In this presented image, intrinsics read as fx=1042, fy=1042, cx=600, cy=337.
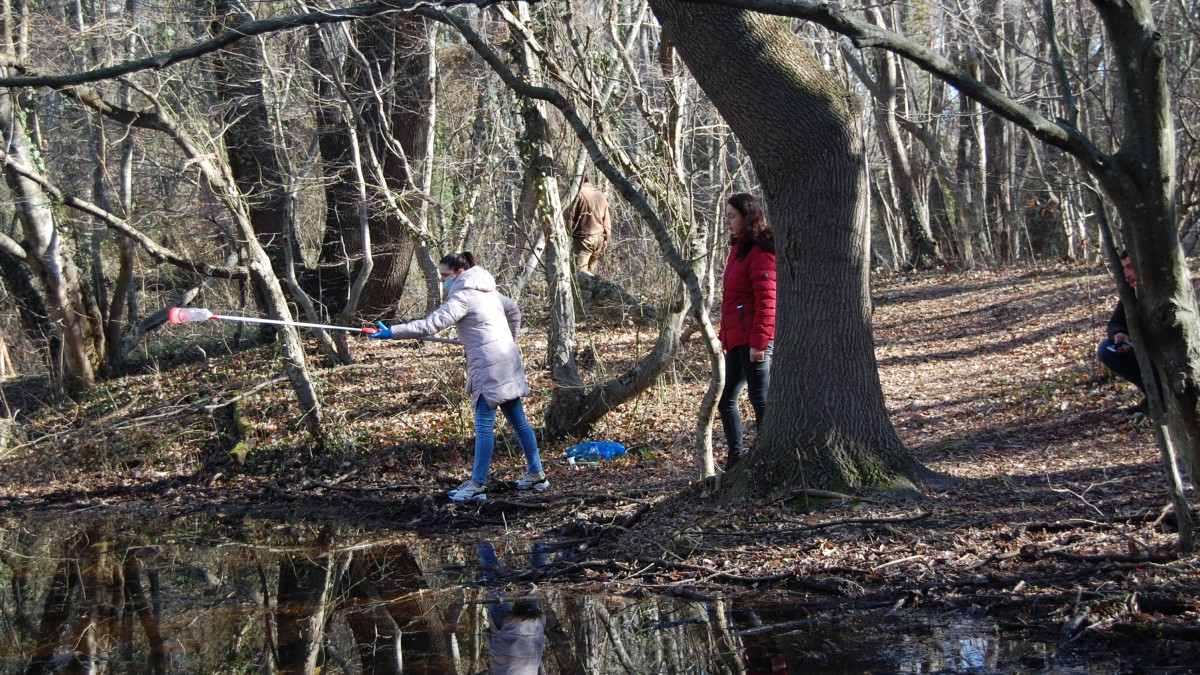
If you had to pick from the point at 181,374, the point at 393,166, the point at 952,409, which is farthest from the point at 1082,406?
the point at 181,374

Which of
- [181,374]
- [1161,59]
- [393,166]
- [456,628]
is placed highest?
[393,166]

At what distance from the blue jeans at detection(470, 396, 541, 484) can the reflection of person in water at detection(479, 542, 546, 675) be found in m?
2.27

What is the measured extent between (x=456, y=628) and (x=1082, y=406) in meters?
6.23

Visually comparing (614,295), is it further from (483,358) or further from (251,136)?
(251,136)

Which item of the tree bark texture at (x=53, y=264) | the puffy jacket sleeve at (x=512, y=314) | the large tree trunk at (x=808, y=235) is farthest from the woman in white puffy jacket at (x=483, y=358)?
the tree bark texture at (x=53, y=264)

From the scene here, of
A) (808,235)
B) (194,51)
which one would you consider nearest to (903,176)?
(808,235)

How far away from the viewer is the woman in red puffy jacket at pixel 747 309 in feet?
21.8

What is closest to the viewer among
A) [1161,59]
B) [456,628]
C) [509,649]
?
[1161,59]

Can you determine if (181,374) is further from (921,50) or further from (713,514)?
(921,50)

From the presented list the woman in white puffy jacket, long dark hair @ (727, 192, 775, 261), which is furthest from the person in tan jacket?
long dark hair @ (727, 192, 775, 261)

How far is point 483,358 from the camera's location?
8117 millimetres

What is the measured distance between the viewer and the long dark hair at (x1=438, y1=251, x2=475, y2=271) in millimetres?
8133

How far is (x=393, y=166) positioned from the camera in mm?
12680

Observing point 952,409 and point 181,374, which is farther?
point 181,374
